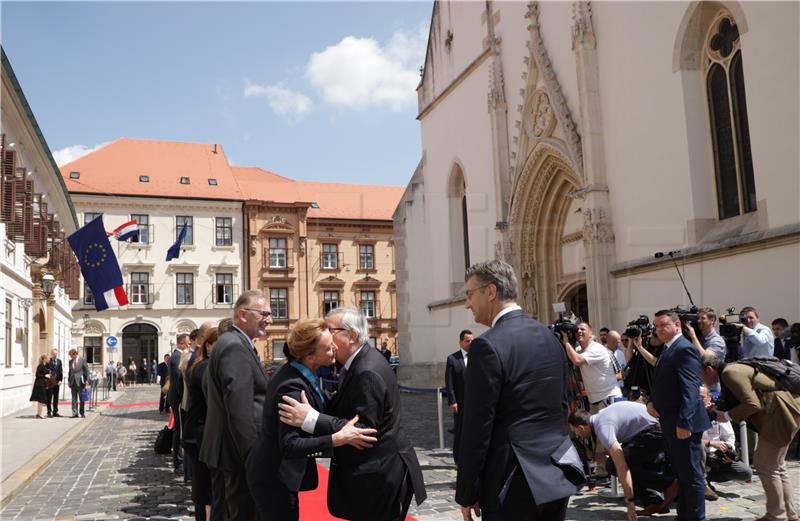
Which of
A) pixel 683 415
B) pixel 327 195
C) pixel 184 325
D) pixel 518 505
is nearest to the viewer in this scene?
pixel 518 505

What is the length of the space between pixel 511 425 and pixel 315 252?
4754 cm

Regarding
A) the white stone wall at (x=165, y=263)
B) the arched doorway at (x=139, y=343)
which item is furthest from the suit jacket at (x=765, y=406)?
the arched doorway at (x=139, y=343)

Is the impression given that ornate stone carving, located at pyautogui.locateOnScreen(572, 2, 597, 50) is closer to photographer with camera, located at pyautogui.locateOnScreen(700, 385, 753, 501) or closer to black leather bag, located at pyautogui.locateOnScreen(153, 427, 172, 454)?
photographer with camera, located at pyautogui.locateOnScreen(700, 385, 753, 501)

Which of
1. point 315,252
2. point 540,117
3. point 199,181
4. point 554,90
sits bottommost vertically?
point 540,117

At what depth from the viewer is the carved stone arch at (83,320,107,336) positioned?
1751 inches

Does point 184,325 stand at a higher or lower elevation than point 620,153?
lower

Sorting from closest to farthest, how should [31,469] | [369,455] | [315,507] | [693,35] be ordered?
[369,455], [315,507], [31,469], [693,35]

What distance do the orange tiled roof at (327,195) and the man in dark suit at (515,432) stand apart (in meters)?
46.9

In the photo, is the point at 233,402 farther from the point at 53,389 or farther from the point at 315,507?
the point at 53,389

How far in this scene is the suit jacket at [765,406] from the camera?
5789 millimetres

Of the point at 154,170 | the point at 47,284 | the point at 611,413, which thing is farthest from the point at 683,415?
the point at 154,170

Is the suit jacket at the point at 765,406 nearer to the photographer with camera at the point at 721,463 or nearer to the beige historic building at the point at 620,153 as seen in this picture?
the photographer with camera at the point at 721,463

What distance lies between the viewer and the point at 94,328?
1762 inches

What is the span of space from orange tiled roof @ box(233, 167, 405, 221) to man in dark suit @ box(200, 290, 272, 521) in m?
45.1
